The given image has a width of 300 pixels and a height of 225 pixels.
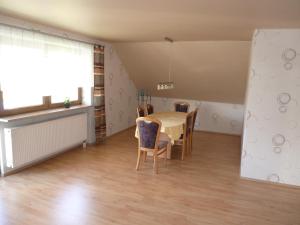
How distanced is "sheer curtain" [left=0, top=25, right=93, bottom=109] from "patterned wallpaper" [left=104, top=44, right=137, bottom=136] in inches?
26.4

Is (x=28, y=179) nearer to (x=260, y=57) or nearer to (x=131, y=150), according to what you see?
(x=131, y=150)

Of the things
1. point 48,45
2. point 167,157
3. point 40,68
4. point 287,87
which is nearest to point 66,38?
point 48,45

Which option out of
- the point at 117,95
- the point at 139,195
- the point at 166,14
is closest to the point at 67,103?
the point at 117,95

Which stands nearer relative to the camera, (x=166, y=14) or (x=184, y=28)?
(x=166, y=14)

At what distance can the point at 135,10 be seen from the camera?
7.77 ft

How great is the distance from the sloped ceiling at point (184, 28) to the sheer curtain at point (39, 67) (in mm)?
361

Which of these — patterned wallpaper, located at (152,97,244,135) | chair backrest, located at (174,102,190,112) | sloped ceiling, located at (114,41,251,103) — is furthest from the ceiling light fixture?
patterned wallpaper, located at (152,97,244,135)

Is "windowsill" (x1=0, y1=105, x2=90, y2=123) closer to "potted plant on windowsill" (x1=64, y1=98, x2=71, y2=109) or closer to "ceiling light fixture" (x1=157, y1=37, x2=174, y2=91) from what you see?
"potted plant on windowsill" (x1=64, y1=98, x2=71, y2=109)

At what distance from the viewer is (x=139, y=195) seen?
294cm

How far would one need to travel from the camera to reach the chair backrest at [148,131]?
3428 millimetres

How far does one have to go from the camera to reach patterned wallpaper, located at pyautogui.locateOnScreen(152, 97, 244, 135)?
588 centimetres

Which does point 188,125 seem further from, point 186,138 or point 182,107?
point 182,107

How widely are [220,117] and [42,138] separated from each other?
171 inches

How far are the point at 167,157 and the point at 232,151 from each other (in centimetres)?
146
